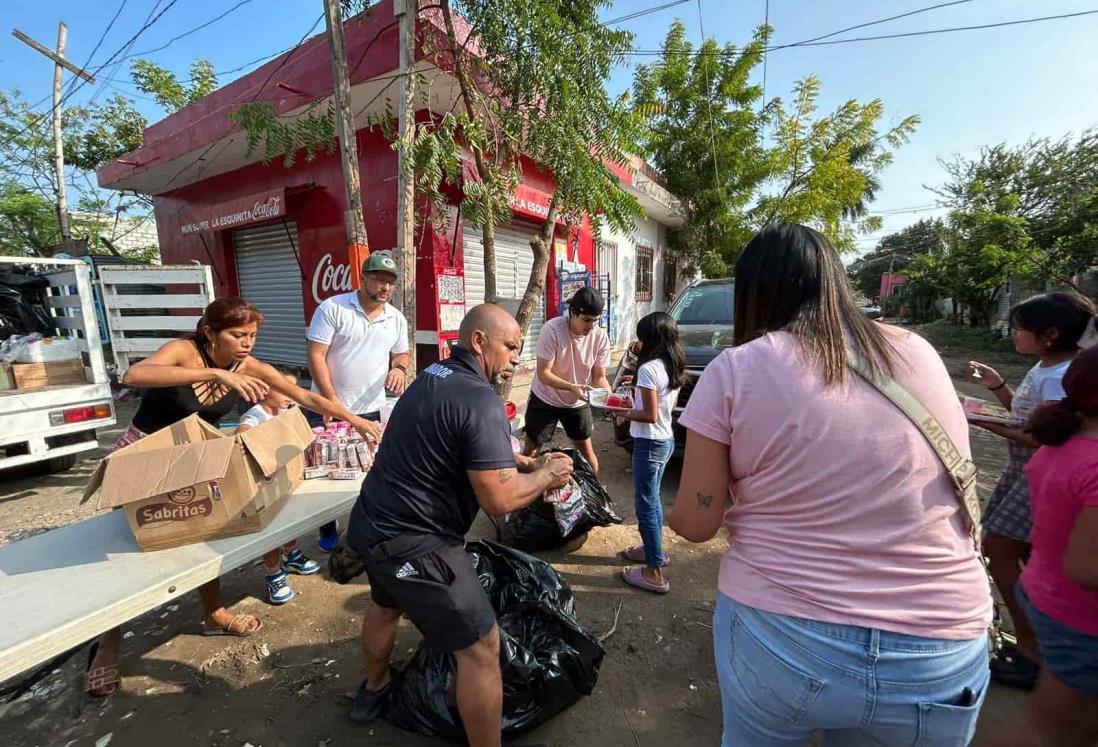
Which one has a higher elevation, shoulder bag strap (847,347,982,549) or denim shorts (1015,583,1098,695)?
shoulder bag strap (847,347,982,549)

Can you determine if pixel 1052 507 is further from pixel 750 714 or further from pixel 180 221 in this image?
pixel 180 221

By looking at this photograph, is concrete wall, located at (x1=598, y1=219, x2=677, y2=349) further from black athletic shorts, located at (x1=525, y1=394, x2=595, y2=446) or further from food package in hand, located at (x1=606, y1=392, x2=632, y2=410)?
food package in hand, located at (x1=606, y1=392, x2=632, y2=410)

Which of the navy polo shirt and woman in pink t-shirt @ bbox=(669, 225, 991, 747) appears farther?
the navy polo shirt

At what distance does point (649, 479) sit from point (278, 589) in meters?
2.31

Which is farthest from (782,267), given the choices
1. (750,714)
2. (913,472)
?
(750,714)

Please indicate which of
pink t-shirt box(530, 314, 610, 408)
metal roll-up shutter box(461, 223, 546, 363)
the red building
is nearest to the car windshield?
pink t-shirt box(530, 314, 610, 408)

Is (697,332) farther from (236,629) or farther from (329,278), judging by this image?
(329,278)

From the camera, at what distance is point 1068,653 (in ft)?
4.65

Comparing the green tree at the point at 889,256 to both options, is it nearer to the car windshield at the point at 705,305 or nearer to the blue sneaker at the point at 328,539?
the car windshield at the point at 705,305

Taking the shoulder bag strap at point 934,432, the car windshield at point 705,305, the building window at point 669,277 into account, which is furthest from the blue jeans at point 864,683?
the building window at point 669,277

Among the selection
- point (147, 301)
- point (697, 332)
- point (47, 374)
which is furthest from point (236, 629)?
point (147, 301)

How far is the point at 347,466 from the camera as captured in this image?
258 centimetres

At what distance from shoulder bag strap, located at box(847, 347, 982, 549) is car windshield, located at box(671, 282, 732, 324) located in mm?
4780

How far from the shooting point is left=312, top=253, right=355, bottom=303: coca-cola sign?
7.43 meters
